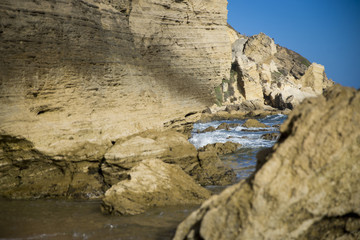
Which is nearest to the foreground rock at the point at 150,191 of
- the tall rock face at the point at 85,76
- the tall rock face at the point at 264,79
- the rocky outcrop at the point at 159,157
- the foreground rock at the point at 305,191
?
the rocky outcrop at the point at 159,157

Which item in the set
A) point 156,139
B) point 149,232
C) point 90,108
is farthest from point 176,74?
point 149,232

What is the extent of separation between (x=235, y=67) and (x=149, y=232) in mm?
46563

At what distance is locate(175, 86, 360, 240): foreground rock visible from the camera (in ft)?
8.76

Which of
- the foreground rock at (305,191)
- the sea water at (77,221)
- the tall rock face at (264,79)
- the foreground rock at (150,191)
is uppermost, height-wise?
the tall rock face at (264,79)

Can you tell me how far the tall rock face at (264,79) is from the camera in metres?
45.9

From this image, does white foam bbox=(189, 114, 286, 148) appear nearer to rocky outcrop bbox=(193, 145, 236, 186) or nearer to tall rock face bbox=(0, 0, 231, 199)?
rocky outcrop bbox=(193, 145, 236, 186)

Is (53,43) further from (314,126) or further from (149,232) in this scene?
(314,126)

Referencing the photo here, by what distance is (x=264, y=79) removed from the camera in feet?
165

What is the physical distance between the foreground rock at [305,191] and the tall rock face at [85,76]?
467 centimetres

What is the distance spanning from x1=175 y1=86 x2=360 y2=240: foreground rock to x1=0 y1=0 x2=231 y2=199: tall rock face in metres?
4.67

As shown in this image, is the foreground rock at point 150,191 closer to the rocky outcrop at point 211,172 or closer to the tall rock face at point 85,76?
the rocky outcrop at point 211,172

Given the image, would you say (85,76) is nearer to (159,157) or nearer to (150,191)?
(159,157)

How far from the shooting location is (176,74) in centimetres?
902

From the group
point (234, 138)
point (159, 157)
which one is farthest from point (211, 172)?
point (234, 138)
